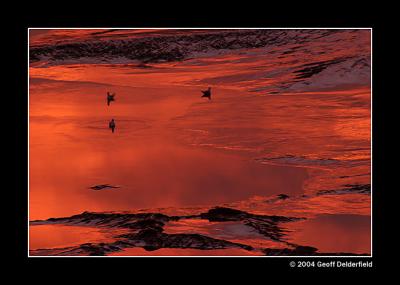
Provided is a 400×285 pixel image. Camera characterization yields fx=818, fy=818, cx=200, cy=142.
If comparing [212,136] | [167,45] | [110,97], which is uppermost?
[167,45]

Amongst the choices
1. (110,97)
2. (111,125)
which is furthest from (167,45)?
(111,125)

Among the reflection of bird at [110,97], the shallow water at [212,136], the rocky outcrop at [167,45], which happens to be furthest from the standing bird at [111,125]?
the rocky outcrop at [167,45]

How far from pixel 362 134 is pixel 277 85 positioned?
0.75 meters

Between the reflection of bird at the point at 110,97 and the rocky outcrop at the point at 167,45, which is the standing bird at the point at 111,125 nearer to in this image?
the reflection of bird at the point at 110,97

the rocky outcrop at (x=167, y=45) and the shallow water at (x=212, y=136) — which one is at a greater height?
the rocky outcrop at (x=167, y=45)

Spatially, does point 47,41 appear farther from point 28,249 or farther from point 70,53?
point 28,249

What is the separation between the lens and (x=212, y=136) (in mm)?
6141

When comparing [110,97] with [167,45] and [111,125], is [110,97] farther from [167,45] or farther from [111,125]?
[167,45]

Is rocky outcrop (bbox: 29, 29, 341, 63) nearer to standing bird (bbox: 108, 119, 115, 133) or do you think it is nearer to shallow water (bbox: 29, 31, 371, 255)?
shallow water (bbox: 29, 31, 371, 255)

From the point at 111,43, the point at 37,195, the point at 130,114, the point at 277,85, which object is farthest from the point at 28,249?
the point at 277,85

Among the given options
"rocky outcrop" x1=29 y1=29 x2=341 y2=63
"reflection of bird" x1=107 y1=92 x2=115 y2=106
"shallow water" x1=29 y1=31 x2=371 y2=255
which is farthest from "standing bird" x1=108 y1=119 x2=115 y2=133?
"rocky outcrop" x1=29 y1=29 x2=341 y2=63

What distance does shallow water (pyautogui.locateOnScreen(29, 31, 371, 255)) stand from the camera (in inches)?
236

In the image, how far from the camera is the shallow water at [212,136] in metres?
6.00

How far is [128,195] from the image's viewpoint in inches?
238
